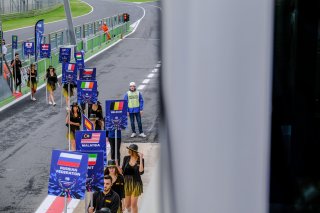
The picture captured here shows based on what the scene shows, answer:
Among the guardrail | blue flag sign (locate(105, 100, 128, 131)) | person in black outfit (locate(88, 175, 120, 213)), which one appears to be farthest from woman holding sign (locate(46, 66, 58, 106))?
person in black outfit (locate(88, 175, 120, 213))

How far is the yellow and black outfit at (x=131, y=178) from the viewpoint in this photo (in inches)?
507

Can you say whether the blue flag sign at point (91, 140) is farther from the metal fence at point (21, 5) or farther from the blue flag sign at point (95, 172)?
the metal fence at point (21, 5)

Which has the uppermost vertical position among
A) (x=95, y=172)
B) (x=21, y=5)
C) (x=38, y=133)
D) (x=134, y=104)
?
(x=21, y=5)

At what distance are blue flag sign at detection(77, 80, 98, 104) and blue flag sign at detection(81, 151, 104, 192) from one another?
8008mm

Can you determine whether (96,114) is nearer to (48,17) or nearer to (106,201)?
(106,201)

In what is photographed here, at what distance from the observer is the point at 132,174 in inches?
508

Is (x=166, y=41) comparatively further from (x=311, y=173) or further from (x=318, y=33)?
(x=311, y=173)

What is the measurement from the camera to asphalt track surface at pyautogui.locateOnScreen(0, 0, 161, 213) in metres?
16.4

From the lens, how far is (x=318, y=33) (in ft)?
6.41

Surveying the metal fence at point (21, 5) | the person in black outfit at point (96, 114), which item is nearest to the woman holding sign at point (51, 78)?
the person in black outfit at point (96, 114)

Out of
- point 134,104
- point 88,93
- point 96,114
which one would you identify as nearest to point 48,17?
point 134,104

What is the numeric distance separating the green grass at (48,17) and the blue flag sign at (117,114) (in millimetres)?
51171

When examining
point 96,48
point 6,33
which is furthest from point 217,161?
point 6,33

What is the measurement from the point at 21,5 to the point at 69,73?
190 feet
